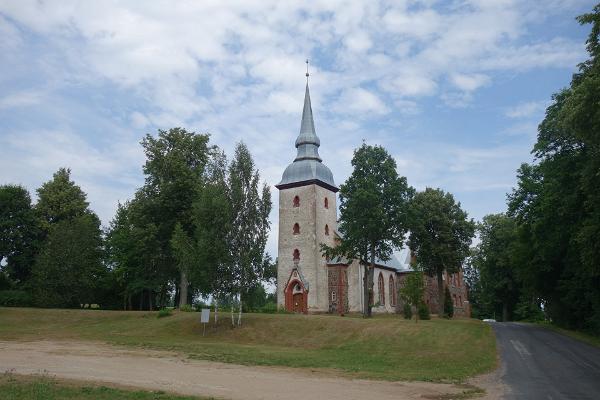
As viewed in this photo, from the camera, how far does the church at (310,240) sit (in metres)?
48.5

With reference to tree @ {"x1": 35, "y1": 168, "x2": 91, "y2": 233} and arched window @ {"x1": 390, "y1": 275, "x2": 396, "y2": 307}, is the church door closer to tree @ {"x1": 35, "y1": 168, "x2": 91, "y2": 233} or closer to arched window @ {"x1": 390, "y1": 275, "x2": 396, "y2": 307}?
arched window @ {"x1": 390, "y1": 275, "x2": 396, "y2": 307}

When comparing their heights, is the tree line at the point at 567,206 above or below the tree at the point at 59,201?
below

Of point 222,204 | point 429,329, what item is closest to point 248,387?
point 429,329

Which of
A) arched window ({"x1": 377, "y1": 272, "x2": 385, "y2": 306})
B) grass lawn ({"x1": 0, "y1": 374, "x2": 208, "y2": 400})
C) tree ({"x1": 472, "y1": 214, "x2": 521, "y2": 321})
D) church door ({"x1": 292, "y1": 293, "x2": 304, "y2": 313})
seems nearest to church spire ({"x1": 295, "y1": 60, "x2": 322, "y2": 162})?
church door ({"x1": 292, "y1": 293, "x2": 304, "y2": 313})

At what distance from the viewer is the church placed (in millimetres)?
48531

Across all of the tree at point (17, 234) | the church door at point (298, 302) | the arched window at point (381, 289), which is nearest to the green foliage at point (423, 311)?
the church door at point (298, 302)

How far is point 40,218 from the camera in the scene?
56.9 meters

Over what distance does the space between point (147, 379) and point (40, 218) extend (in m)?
48.1

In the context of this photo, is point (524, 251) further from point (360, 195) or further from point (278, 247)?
point (278, 247)

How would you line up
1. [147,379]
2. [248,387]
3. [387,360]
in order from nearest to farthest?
[248,387], [147,379], [387,360]

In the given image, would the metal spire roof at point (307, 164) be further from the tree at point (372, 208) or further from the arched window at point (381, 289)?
the arched window at point (381, 289)

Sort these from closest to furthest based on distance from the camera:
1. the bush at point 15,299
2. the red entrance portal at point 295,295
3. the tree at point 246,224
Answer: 1. the tree at point 246,224
2. the red entrance portal at point 295,295
3. the bush at point 15,299

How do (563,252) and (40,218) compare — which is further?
(40,218)

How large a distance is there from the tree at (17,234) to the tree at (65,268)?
4.96 m
